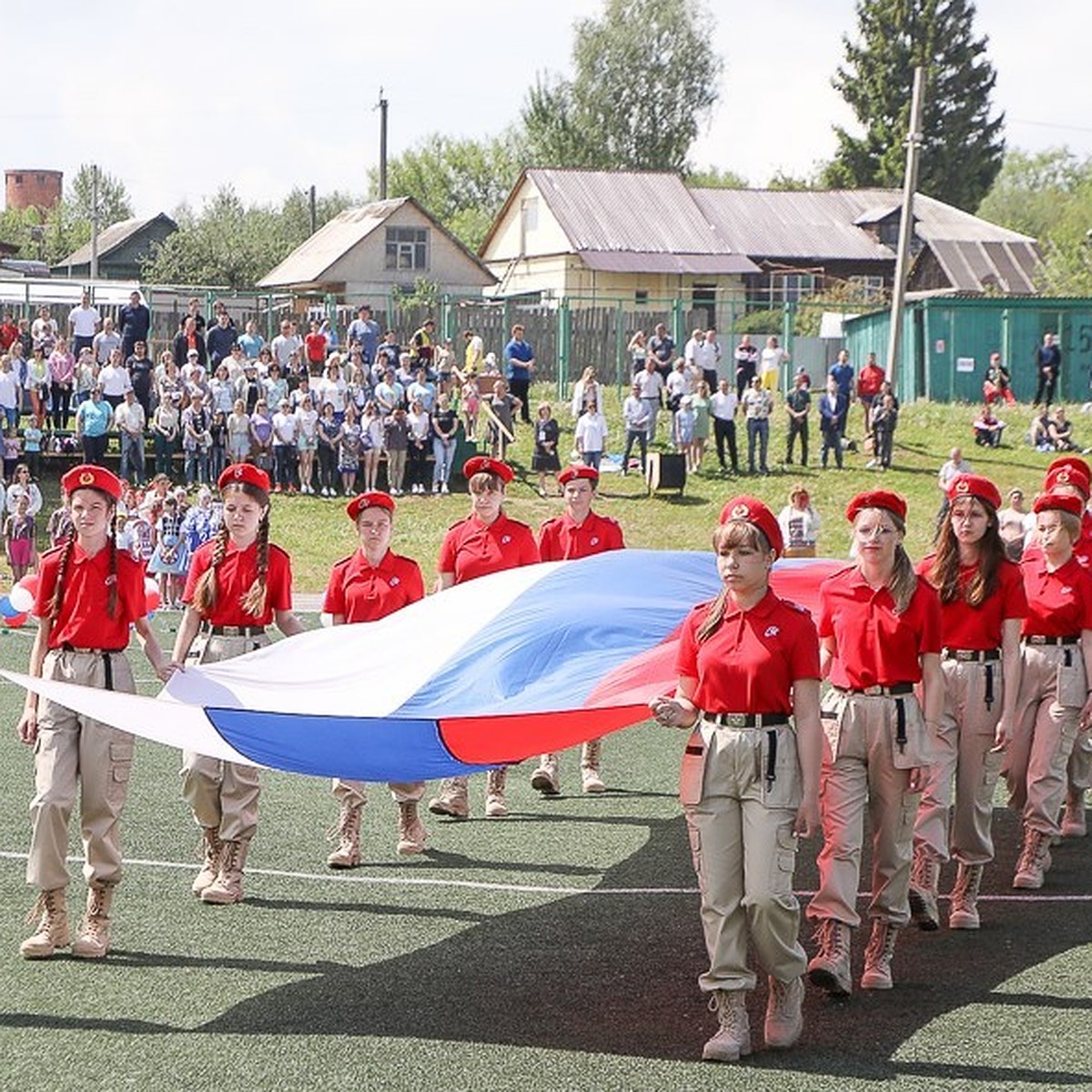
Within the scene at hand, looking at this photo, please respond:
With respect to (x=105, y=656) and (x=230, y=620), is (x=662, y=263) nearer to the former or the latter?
(x=230, y=620)

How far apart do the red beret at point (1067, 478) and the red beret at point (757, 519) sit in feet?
10.2

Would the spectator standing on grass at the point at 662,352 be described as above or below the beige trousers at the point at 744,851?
above

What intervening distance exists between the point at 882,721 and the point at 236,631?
9.50 ft

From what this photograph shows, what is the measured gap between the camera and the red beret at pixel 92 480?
7.16m

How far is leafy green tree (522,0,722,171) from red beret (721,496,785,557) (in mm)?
69324

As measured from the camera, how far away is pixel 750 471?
29.4m

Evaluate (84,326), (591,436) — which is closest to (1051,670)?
(591,436)

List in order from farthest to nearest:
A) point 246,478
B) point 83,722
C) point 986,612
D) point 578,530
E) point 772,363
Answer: point 772,363 → point 578,530 → point 246,478 → point 986,612 → point 83,722

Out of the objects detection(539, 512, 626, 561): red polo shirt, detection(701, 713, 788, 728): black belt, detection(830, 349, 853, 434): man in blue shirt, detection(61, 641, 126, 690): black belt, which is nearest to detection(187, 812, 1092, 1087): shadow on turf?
detection(701, 713, 788, 728): black belt

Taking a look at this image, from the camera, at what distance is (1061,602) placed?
27.7 feet

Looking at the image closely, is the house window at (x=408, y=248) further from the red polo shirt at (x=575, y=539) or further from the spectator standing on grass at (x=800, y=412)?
the red polo shirt at (x=575, y=539)

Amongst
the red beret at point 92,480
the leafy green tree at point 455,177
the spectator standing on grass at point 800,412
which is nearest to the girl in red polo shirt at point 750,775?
A: the red beret at point 92,480

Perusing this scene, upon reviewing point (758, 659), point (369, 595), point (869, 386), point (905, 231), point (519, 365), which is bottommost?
point (369, 595)

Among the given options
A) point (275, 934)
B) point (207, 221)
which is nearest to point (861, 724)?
point (275, 934)
